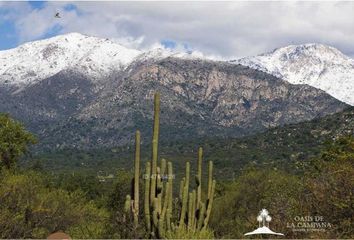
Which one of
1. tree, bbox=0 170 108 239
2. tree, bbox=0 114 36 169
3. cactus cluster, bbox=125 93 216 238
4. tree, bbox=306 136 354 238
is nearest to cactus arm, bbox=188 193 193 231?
cactus cluster, bbox=125 93 216 238

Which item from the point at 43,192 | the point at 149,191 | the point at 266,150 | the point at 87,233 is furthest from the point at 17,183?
the point at 266,150

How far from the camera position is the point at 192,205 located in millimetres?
19062

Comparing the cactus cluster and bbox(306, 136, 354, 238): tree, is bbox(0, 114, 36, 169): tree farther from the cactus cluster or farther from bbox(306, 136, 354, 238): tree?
bbox(306, 136, 354, 238): tree

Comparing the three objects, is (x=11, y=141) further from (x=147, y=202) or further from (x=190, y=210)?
(x=190, y=210)

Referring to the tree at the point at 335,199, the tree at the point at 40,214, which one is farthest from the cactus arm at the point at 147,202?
the tree at the point at 40,214

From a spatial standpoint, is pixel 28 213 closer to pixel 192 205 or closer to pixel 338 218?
pixel 192 205

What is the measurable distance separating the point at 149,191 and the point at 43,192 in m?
21.7

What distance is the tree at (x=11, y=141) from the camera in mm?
45375

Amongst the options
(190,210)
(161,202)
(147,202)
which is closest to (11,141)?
(161,202)

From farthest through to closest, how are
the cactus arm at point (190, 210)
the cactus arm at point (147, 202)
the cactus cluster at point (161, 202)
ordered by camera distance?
the cactus arm at point (190, 210) < the cactus arm at point (147, 202) < the cactus cluster at point (161, 202)

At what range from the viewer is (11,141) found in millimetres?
45938

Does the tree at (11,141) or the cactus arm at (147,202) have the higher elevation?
the tree at (11,141)

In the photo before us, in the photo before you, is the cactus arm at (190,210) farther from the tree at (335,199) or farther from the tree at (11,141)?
the tree at (11,141)

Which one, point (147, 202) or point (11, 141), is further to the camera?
point (11, 141)
